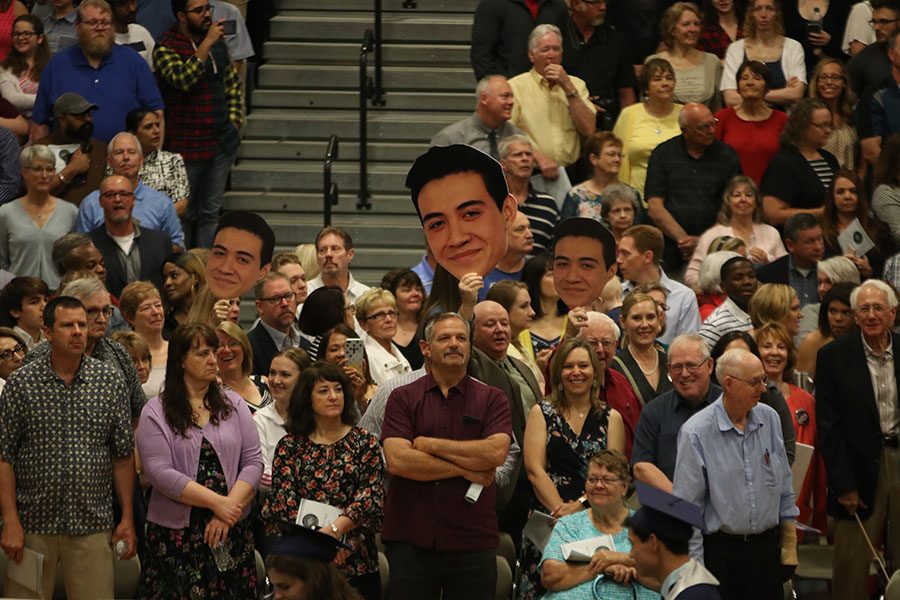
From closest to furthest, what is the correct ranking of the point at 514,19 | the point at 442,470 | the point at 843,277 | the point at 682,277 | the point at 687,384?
1. the point at 442,470
2. the point at 687,384
3. the point at 843,277
4. the point at 682,277
5. the point at 514,19

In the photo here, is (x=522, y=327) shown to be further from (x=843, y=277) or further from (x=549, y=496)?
(x=843, y=277)

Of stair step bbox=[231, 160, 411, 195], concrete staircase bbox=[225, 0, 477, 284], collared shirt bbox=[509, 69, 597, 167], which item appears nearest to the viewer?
collared shirt bbox=[509, 69, 597, 167]

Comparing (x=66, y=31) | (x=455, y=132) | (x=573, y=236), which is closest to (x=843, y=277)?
(x=573, y=236)

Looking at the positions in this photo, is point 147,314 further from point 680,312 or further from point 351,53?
point 351,53

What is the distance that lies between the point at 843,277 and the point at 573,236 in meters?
2.03

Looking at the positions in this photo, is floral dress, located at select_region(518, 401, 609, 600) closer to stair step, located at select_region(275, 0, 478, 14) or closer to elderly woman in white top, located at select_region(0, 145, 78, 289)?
elderly woman in white top, located at select_region(0, 145, 78, 289)

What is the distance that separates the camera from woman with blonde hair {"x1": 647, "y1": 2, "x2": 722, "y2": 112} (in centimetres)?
1302

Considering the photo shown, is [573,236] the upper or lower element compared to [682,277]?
upper

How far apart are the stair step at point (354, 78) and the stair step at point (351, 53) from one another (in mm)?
122

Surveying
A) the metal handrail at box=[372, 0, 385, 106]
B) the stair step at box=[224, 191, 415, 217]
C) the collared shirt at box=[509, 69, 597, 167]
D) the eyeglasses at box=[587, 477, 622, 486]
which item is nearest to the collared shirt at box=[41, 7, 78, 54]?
the stair step at box=[224, 191, 415, 217]

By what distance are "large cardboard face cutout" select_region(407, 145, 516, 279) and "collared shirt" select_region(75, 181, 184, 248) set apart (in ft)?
8.72

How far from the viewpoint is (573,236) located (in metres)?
9.90

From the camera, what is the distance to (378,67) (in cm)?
1432

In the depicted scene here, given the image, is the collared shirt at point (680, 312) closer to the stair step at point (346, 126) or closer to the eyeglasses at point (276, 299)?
the eyeglasses at point (276, 299)
